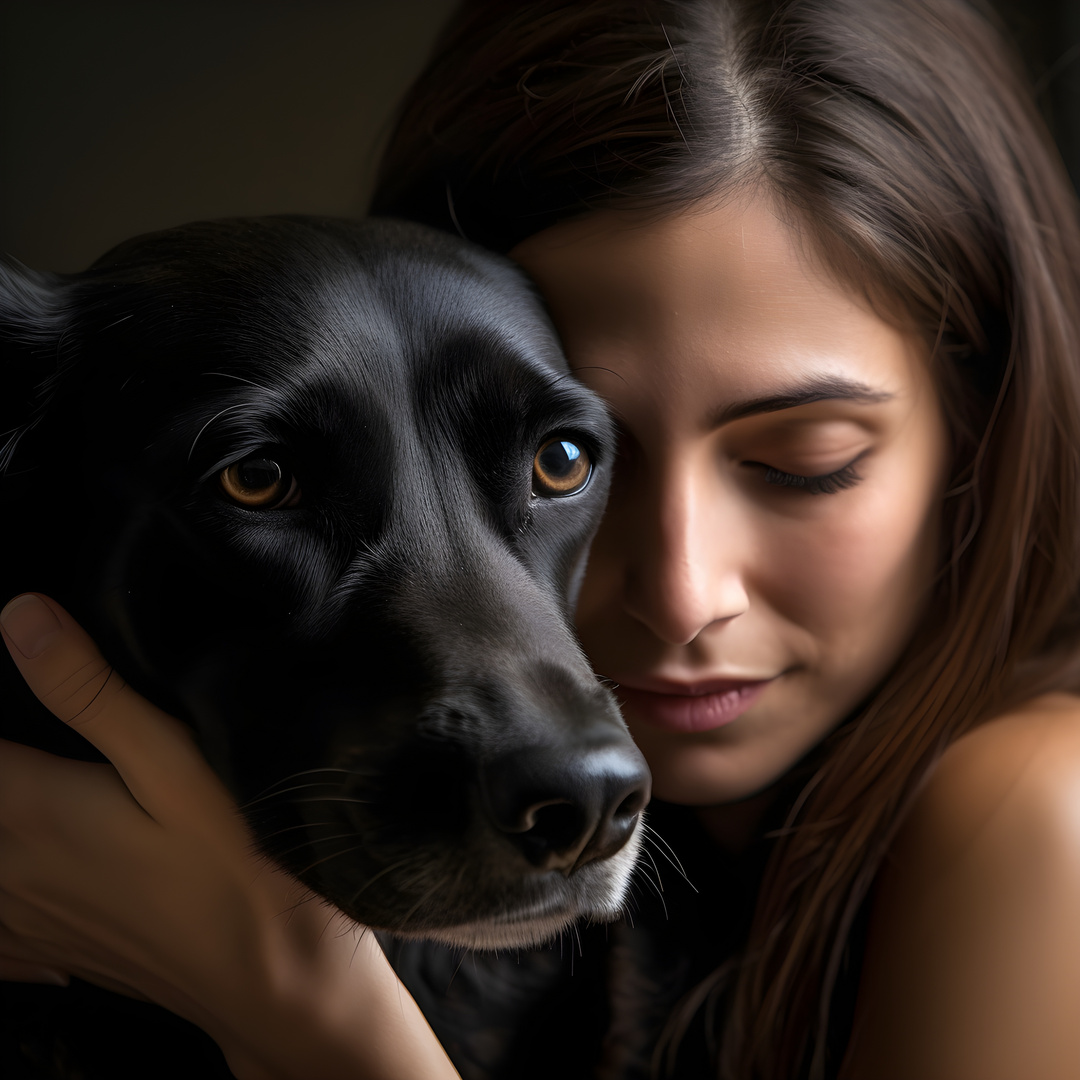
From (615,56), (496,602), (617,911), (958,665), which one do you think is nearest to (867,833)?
(958,665)

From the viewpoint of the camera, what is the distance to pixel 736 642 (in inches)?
39.3

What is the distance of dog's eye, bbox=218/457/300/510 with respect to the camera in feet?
2.55

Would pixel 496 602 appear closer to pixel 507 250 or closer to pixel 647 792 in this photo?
pixel 647 792

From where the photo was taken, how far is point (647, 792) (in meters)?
0.70

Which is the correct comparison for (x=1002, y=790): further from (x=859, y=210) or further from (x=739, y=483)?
(x=859, y=210)

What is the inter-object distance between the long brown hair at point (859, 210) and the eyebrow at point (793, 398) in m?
0.13

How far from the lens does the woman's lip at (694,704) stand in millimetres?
1031

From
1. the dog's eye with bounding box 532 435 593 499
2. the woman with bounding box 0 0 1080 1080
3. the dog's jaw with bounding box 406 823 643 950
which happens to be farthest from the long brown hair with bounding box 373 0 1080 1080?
the dog's jaw with bounding box 406 823 643 950

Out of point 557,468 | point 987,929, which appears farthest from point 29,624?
point 987,929

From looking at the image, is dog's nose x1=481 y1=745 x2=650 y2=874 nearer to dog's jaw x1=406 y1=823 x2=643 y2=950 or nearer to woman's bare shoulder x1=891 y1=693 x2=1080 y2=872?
dog's jaw x1=406 y1=823 x2=643 y2=950

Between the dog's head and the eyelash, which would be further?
the eyelash

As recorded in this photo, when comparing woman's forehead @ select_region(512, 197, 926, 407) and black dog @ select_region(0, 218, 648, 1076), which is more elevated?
woman's forehead @ select_region(512, 197, 926, 407)

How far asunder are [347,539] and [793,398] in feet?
1.49

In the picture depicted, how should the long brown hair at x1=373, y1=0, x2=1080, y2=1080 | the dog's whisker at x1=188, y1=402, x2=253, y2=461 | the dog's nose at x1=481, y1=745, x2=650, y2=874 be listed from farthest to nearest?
the long brown hair at x1=373, y1=0, x2=1080, y2=1080
the dog's whisker at x1=188, y1=402, x2=253, y2=461
the dog's nose at x1=481, y1=745, x2=650, y2=874
